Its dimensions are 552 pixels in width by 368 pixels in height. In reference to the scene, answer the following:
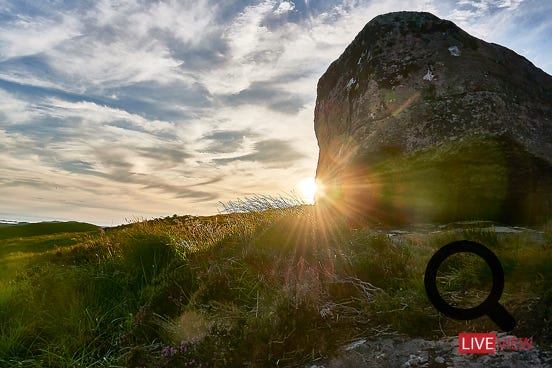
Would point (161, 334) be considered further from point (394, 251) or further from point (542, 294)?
point (542, 294)

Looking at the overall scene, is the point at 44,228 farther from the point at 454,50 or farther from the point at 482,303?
the point at 482,303

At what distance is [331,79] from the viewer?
12977mm

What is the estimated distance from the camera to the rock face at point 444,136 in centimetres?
962

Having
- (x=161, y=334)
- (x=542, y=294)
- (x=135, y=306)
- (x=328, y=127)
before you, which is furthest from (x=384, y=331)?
(x=328, y=127)

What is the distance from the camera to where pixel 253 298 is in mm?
5445

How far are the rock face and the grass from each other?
7.03ft

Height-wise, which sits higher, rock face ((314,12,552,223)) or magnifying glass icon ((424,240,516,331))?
rock face ((314,12,552,223))

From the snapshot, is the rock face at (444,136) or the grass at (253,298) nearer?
the grass at (253,298)

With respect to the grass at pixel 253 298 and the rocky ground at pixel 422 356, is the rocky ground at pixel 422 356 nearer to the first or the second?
the rocky ground at pixel 422 356

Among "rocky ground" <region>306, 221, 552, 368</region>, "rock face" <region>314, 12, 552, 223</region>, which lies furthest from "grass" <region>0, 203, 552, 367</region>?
"rock face" <region>314, 12, 552, 223</region>

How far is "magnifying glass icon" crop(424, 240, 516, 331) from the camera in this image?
1.94 meters

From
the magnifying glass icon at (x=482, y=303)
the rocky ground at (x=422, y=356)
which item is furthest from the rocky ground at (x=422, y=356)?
the magnifying glass icon at (x=482, y=303)

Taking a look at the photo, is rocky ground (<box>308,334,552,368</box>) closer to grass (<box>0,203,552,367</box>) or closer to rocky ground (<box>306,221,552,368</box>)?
rocky ground (<box>306,221,552,368</box>)

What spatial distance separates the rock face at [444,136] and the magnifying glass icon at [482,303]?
8.06 meters
